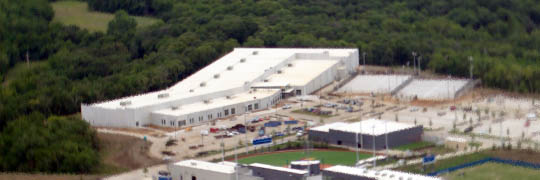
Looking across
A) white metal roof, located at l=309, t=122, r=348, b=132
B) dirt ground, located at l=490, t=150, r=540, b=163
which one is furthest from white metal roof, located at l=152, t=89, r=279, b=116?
dirt ground, located at l=490, t=150, r=540, b=163

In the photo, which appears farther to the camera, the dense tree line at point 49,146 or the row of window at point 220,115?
the row of window at point 220,115

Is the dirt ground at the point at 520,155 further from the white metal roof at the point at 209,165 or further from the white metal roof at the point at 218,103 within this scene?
the white metal roof at the point at 218,103

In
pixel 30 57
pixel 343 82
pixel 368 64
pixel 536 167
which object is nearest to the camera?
pixel 536 167

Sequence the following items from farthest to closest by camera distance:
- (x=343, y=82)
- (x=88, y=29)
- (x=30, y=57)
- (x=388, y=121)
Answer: (x=88, y=29)
(x=30, y=57)
(x=343, y=82)
(x=388, y=121)

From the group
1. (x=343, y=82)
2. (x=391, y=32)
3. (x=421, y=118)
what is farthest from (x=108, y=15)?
(x=421, y=118)

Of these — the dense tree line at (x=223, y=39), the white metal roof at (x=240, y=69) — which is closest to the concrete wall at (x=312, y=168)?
the white metal roof at (x=240, y=69)

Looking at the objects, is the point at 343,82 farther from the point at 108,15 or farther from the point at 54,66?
the point at 108,15

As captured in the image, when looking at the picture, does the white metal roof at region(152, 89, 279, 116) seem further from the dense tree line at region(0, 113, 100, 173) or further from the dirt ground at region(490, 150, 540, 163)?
the dirt ground at region(490, 150, 540, 163)
